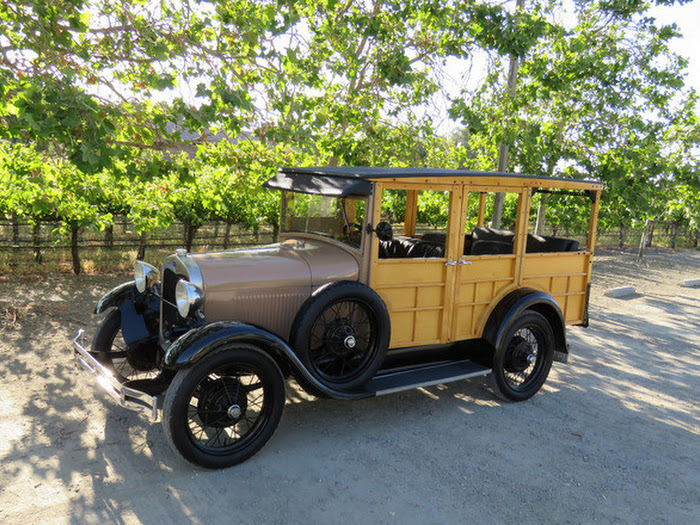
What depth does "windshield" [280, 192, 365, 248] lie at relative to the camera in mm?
4625

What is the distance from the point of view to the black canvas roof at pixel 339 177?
4.23 metres

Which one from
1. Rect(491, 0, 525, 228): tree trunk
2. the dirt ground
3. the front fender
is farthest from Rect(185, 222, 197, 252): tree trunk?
the front fender

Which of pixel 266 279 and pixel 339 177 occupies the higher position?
pixel 339 177

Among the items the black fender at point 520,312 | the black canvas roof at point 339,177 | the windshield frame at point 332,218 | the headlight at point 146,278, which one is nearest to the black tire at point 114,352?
the headlight at point 146,278

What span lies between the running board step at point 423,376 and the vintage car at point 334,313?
2cm

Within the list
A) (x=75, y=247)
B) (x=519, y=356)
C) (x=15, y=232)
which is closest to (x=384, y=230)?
(x=519, y=356)

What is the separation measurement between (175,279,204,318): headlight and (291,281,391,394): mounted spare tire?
0.76m

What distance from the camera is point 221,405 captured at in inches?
148

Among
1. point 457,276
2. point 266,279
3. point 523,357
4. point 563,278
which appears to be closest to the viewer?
point 266,279

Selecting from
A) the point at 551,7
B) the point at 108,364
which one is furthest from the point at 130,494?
the point at 551,7

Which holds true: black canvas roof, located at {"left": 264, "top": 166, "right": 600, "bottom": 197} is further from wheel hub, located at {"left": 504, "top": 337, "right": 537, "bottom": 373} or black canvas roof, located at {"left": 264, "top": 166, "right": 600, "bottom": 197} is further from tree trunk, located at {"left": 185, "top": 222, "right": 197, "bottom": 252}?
tree trunk, located at {"left": 185, "top": 222, "right": 197, "bottom": 252}

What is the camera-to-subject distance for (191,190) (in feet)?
30.7

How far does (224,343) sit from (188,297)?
20.3 inches

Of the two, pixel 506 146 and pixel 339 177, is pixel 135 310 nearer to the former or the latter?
pixel 339 177
